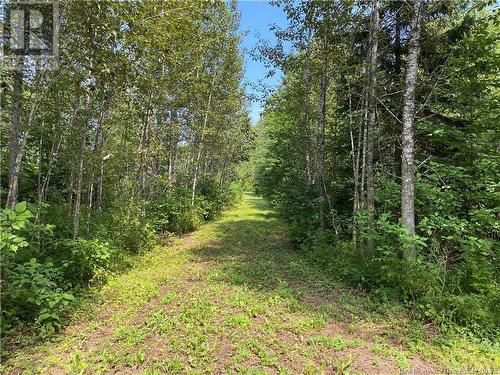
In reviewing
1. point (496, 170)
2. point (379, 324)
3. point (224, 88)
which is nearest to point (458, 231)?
point (496, 170)

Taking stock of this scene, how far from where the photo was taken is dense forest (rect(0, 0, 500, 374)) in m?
4.05

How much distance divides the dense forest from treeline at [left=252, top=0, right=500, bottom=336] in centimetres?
4

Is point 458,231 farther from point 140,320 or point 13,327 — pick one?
point 13,327

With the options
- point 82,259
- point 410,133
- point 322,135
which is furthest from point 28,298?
point 322,135

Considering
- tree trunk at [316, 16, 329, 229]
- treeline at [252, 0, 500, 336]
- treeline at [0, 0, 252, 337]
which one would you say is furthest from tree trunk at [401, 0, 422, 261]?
treeline at [0, 0, 252, 337]

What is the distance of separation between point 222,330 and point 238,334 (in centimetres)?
22

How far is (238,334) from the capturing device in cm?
377

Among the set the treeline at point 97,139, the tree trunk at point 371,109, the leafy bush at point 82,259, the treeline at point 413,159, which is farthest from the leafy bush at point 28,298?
the tree trunk at point 371,109

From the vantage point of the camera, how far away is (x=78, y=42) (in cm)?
457

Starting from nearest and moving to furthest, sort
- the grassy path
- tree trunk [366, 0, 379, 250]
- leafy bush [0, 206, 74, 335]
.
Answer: the grassy path → leafy bush [0, 206, 74, 335] → tree trunk [366, 0, 379, 250]

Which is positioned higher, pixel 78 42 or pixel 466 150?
pixel 78 42

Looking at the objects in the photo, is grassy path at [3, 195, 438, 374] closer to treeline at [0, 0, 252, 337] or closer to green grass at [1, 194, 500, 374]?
green grass at [1, 194, 500, 374]

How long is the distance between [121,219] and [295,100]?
744 centimetres

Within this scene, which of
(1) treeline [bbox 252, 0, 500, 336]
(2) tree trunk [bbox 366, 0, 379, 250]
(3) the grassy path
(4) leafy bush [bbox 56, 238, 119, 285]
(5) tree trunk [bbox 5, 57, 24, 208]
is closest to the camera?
(3) the grassy path
